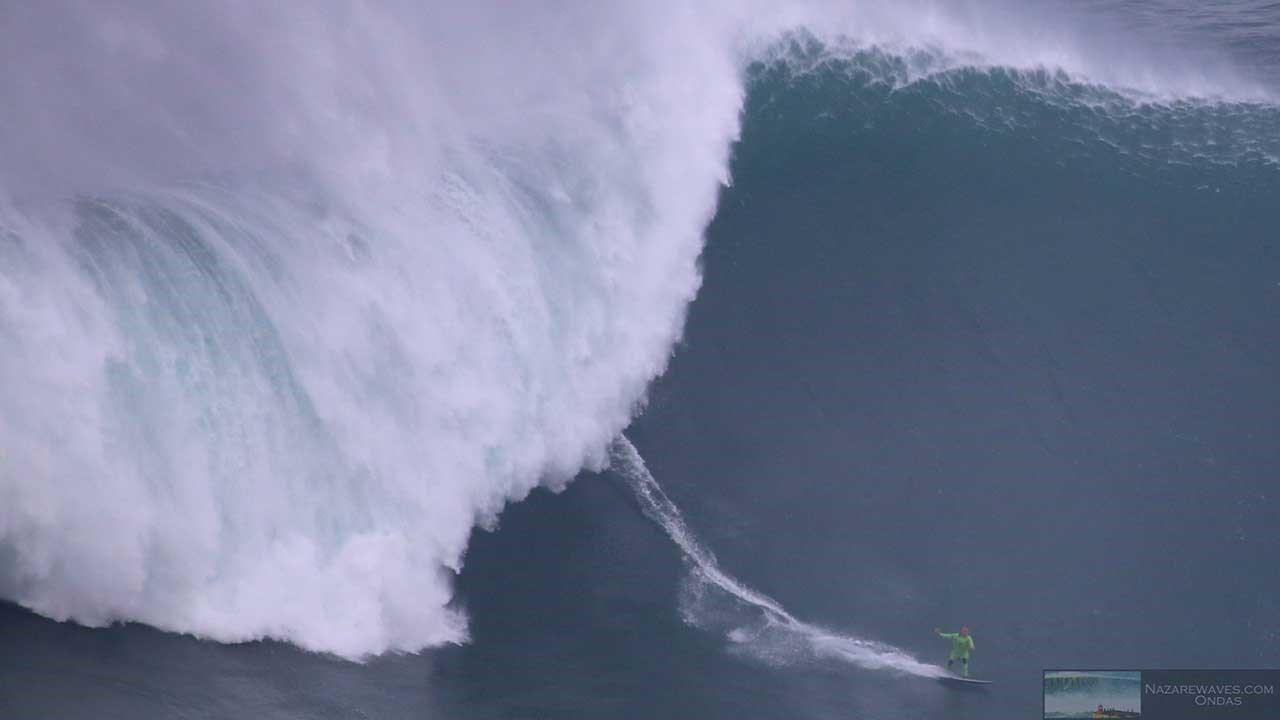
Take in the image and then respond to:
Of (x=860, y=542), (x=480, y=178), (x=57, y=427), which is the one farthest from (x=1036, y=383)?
(x=57, y=427)

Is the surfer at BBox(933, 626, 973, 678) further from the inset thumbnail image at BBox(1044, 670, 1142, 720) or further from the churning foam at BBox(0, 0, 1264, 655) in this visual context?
the inset thumbnail image at BBox(1044, 670, 1142, 720)

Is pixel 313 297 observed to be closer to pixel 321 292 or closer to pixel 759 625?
pixel 321 292

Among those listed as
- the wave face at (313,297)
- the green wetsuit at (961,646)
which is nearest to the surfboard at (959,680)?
the green wetsuit at (961,646)

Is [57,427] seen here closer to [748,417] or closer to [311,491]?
[311,491]

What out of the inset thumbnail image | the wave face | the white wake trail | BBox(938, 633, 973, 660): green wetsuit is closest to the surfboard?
the white wake trail

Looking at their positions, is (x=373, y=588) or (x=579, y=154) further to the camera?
(x=579, y=154)

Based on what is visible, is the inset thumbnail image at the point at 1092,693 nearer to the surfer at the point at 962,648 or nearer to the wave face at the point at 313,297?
the surfer at the point at 962,648
